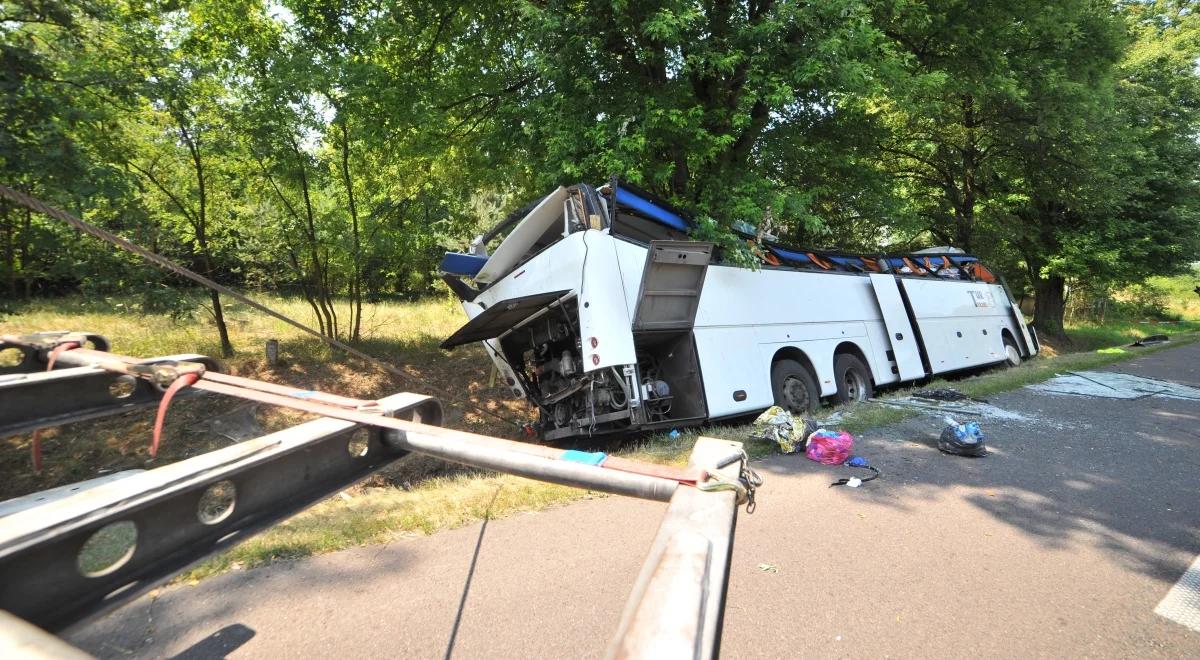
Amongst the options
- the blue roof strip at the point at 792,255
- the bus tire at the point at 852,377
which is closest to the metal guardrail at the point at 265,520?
the blue roof strip at the point at 792,255

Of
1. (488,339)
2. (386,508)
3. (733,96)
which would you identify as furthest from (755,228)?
(386,508)

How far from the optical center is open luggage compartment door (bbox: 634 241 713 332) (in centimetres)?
658

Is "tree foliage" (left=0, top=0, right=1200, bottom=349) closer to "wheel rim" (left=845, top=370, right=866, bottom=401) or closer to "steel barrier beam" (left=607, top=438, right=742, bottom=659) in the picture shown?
"wheel rim" (left=845, top=370, right=866, bottom=401)

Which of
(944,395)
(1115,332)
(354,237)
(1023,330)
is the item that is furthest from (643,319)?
(1115,332)

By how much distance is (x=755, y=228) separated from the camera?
8391 millimetres

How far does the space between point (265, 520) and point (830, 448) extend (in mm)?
5142

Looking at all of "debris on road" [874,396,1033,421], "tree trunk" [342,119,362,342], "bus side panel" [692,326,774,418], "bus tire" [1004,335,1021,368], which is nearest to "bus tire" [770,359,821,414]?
"bus side panel" [692,326,774,418]

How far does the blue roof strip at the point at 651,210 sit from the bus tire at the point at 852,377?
12.2ft

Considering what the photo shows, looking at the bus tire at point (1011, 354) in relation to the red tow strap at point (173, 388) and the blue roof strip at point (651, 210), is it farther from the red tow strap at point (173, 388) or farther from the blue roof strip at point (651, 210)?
the red tow strap at point (173, 388)

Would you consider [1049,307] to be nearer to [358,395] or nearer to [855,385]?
[855,385]

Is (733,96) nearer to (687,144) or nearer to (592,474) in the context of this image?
(687,144)

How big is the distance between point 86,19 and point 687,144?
28.4 feet

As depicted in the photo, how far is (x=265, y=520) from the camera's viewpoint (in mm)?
1448

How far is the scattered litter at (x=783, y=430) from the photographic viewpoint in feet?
19.5
